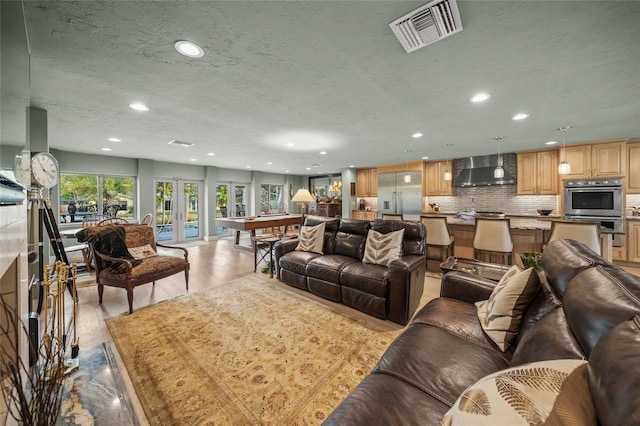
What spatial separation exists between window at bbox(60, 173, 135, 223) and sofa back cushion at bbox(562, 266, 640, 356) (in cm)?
813

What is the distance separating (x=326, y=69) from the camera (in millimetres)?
2072

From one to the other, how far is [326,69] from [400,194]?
5.83 meters

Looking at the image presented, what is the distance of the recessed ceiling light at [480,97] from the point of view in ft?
8.35

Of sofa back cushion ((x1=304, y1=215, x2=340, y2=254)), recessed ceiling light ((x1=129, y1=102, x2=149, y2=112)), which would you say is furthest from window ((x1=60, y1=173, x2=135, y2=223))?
sofa back cushion ((x1=304, y1=215, x2=340, y2=254))

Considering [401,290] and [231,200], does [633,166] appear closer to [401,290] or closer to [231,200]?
[401,290]

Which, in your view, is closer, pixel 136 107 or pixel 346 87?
pixel 346 87

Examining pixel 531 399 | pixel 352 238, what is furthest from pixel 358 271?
pixel 531 399

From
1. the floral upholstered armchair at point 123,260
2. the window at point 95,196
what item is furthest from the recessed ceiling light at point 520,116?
the window at point 95,196

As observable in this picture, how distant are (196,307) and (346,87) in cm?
297

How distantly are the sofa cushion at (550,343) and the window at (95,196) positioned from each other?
7.99 meters

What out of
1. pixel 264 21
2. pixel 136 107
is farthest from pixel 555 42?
pixel 136 107

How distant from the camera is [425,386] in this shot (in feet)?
3.54

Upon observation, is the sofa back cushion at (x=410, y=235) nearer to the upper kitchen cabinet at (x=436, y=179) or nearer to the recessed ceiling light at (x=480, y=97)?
the recessed ceiling light at (x=480, y=97)

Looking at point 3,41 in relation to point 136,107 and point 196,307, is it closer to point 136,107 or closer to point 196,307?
point 136,107
